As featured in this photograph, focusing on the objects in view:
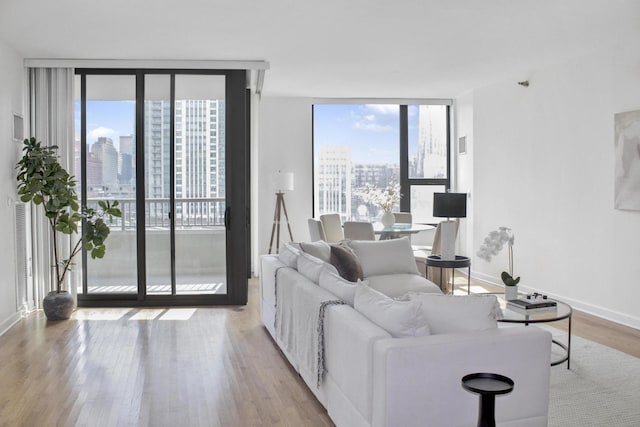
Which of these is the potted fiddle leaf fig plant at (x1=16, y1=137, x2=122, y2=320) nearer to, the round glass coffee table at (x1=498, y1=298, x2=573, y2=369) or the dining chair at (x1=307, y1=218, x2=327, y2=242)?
the dining chair at (x1=307, y1=218, x2=327, y2=242)

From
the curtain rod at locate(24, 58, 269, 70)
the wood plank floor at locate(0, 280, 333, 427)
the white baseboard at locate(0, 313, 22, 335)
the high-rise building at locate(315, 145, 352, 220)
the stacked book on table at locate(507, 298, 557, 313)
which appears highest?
the curtain rod at locate(24, 58, 269, 70)

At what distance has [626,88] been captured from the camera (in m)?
5.59

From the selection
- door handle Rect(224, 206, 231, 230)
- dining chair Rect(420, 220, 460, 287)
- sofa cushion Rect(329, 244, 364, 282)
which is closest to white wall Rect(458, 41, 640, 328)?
dining chair Rect(420, 220, 460, 287)

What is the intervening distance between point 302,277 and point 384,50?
2.74 m

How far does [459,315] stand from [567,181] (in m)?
4.11

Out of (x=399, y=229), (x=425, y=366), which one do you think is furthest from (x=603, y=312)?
(x=425, y=366)

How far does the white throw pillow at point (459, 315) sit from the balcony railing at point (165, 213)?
4181mm

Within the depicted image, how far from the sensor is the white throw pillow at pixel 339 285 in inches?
137

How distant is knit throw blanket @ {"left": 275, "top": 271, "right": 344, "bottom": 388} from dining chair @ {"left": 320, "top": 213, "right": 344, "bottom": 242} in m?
3.09

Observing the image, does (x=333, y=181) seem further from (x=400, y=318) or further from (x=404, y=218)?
(x=400, y=318)

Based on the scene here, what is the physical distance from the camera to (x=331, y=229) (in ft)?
26.0

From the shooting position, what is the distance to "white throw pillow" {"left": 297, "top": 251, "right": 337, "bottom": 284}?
4227 mm

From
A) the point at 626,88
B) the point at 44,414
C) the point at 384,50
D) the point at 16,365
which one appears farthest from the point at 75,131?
the point at 626,88

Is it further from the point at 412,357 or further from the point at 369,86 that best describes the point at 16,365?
the point at 369,86
